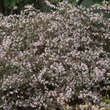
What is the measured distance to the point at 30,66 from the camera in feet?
14.7

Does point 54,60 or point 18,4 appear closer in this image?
point 54,60

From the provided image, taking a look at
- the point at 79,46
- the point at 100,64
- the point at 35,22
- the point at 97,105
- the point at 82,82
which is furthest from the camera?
the point at 35,22

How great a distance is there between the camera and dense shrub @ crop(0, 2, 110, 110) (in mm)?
4207

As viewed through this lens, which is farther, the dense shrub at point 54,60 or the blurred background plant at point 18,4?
the blurred background plant at point 18,4

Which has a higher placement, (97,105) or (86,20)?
(86,20)

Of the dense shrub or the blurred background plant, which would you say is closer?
the dense shrub

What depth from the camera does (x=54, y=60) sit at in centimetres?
475

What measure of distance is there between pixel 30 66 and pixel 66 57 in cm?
68

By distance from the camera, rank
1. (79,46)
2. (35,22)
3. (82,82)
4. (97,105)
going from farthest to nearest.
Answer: (35,22)
(79,46)
(82,82)
(97,105)

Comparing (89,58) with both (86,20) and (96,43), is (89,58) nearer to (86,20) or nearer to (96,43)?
(96,43)

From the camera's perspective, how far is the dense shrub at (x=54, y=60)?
4.21 meters

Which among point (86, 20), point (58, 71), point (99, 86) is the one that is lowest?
point (99, 86)

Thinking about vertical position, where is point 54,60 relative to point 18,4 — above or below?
below

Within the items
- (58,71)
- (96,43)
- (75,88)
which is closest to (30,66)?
(58,71)
